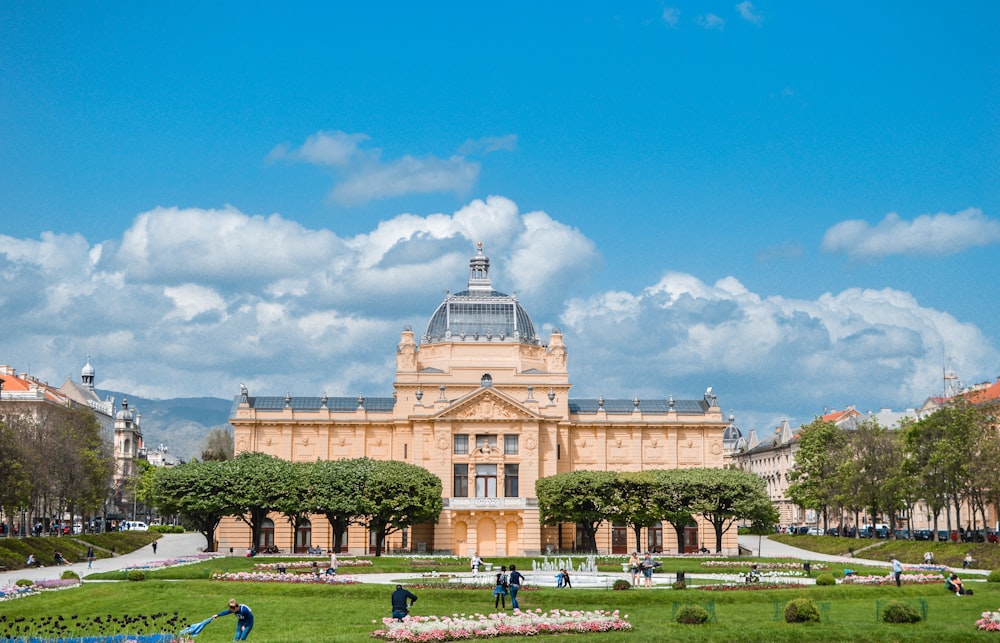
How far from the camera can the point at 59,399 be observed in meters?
138

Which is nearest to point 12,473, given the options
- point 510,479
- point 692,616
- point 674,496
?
point 510,479

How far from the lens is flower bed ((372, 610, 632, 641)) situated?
121 ft

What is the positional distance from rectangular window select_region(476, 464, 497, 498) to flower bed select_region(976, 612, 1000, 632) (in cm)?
6422

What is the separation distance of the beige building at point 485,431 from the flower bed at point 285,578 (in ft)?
131

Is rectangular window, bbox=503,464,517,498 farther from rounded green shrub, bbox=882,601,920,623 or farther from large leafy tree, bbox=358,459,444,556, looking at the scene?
rounded green shrub, bbox=882,601,920,623

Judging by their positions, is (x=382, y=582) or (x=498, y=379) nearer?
(x=382, y=582)

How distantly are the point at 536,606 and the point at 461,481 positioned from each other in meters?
54.3

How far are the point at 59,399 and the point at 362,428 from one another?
50.9 metres

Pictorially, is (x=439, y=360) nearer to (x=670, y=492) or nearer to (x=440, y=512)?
(x=440, y=512)

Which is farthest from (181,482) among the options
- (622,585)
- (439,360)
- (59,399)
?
(59,399)

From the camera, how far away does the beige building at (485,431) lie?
3959 inches

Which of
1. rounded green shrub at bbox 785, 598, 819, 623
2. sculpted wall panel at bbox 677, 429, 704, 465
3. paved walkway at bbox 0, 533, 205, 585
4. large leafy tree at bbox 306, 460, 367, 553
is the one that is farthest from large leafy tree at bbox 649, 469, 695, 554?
rounded green shrub at bbox 785, 598, 819, 623

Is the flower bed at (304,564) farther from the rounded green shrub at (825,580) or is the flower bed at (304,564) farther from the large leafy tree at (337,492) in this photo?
the rounded green shrub at (825,580)

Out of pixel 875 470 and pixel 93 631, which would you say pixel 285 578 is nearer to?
pixel 93 631
